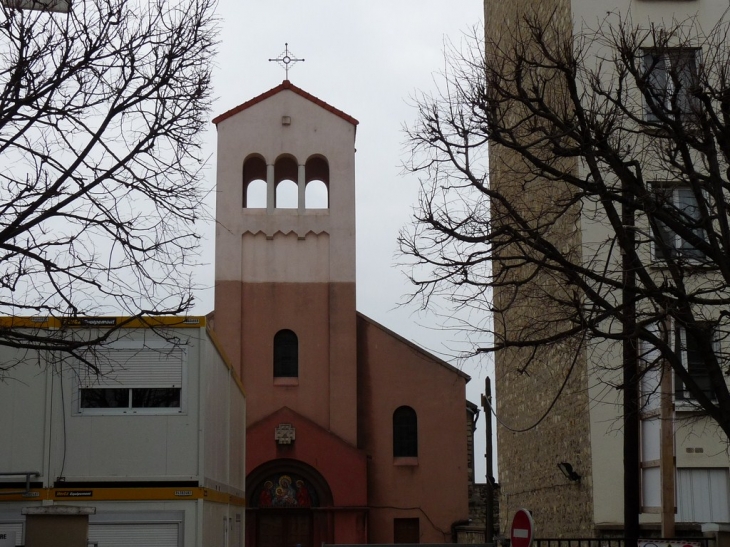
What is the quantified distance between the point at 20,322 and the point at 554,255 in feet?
24.7

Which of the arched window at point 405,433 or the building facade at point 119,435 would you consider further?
the arched window at point 405,433

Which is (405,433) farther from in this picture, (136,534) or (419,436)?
(136,534)

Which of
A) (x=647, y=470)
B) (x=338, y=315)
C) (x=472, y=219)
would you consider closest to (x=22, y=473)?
(x=472, y=219)

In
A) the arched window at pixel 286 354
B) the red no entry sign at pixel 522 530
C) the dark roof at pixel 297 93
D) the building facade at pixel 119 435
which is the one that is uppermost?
the dark roof at pixel 297 93

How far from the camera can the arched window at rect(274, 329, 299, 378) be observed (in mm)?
35000

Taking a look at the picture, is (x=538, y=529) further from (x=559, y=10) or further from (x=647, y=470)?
(x=559, y=10)

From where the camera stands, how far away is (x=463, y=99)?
14.1m

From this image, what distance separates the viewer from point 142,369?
15844mm

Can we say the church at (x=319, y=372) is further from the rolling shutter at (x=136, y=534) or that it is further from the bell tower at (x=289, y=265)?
the rolling shutter at (x=136, y=534)

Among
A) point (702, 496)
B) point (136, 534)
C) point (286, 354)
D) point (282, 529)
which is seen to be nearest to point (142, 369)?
point (136, 534)

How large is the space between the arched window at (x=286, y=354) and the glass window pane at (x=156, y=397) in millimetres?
19041

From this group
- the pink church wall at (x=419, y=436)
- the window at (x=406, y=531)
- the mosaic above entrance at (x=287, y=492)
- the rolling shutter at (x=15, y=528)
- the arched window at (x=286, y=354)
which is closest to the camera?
the rolling shutter at (x=15, y=528)

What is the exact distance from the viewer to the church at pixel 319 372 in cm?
3344

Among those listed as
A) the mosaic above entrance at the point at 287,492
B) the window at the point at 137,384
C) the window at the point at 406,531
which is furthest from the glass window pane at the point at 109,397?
the window at the point at 406,531
